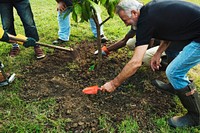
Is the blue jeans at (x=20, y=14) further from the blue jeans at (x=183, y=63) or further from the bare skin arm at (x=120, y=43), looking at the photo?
the blue jeans at (x=183, y=63)

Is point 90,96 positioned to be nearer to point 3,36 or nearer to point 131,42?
point 131,42

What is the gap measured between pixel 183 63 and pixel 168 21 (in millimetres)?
427

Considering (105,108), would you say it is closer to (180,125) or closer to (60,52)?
(180,125)

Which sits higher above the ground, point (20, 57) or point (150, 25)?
point (150, 25)

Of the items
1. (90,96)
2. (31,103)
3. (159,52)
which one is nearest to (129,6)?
(159,52)

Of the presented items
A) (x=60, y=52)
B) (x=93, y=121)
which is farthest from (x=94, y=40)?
(x=93, y=121)

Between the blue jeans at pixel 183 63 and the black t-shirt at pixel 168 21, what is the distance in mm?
89

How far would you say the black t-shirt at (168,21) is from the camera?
2.43 m

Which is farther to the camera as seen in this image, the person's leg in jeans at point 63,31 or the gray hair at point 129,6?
the person's leg in jeans at point 63,31

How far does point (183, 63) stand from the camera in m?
2.59

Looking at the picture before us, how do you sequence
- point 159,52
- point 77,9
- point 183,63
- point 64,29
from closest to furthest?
point 183,63 < point 77,9 < point 159,52 < point 64,29

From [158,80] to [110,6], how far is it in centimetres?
117

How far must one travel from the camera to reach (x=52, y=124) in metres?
2.88

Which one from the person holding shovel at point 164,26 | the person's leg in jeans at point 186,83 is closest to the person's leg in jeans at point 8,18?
the person holding shovel at point 164,26
